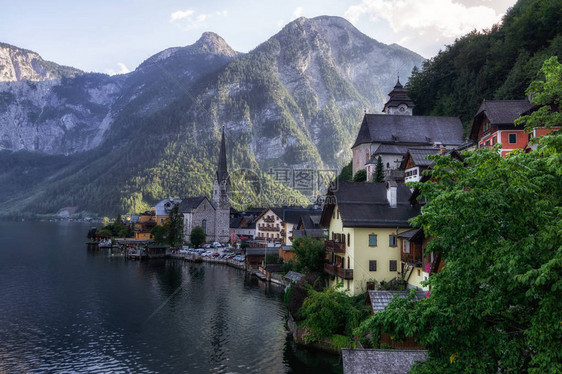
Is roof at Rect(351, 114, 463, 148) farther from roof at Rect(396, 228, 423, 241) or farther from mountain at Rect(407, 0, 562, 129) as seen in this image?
roof at Rect(396, 228, 423, 241)

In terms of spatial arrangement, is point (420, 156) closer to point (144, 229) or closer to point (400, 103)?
point (400, 103)

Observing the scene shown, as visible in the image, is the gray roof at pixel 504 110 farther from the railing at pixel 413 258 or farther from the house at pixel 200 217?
the house at pixel 200 217

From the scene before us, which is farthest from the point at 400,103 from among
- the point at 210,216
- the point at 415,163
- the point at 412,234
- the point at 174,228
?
the point at 412,234

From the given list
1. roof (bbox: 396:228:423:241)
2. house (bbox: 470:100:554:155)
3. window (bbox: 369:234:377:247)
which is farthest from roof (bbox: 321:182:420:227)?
house (bbox: 470:100:554:155)

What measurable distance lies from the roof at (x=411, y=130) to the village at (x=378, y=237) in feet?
0.61

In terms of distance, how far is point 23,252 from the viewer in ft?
322

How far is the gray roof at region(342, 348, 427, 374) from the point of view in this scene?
749 inches

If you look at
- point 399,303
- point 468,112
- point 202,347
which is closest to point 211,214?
point 468,112

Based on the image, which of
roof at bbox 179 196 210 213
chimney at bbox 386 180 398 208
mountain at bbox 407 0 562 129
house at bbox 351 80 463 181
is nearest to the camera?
chimney at bbox 386 180 398 208

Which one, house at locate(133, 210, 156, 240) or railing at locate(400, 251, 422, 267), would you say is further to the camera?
house at locate(133, 210, 156, 240)

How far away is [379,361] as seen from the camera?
63.8 ft

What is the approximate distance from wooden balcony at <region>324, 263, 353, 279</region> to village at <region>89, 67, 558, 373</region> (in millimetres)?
90

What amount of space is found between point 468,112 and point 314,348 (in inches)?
2597

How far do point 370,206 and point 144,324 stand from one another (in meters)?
24.8
